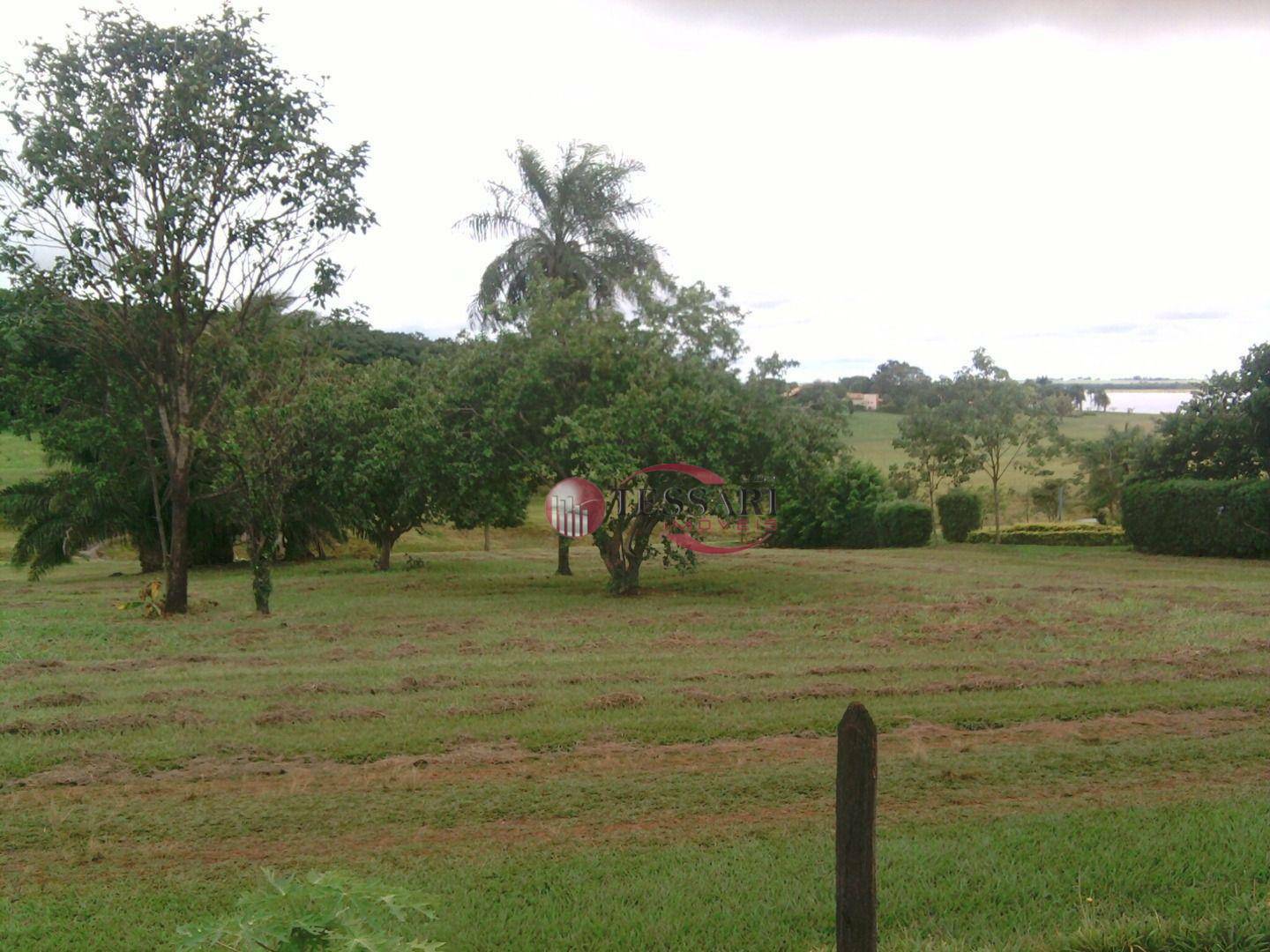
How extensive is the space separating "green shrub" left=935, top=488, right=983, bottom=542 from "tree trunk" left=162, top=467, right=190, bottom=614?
2445 centimetres

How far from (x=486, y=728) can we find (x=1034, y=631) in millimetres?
7749

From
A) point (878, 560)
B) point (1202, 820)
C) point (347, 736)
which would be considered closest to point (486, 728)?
point (347, 736)

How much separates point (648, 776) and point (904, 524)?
28.5 m

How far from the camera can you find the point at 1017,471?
4519cm

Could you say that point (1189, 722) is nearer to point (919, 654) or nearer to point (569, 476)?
point (919, 654)

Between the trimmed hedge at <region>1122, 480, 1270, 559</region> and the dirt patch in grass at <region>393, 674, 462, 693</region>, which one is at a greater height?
the trimmed hedge at <region>1122, 480, 1270, 559</region>

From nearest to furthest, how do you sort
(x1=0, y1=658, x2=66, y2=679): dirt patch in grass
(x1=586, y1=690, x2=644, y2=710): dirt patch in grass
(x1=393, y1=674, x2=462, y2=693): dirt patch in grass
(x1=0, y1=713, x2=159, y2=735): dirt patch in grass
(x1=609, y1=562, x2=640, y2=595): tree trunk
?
(x1=0, y1=713, x2=159, y2=735): dirt patch in grass, (x1=586, y1=690, x2=644, y2=710): dirt patch in grass, (x1=393, y1=674, x2=462, y2=693): dirt patch in grass, (x1=0, y1=658, x2=66, y2=679): dirt patch in grass, (x1=609, y1=562, x2=640, y2=595): tree trunk

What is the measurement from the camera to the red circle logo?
1830cm

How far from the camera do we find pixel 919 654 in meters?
11.5

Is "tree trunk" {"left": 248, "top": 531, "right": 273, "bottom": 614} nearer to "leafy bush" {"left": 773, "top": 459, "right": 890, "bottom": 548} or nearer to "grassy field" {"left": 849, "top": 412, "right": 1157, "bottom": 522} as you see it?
"leafy bush" {"left": 773, "top": 459, "right": 890, "bottom": 548}

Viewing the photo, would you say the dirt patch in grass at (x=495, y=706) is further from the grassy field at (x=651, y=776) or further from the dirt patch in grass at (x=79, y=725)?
the dirt patch in grass at (x=79, y=725)

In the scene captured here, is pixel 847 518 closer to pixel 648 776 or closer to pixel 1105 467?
pixel 1105 467

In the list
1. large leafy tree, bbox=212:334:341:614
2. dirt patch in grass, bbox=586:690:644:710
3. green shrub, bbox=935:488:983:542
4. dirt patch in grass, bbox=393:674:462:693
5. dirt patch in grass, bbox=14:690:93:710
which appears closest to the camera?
dirt patch in grass, bbox=586:690:644:710

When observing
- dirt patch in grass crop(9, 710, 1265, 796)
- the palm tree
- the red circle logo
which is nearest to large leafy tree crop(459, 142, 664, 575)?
the palm tree
